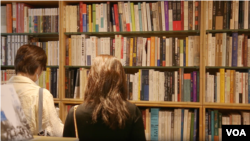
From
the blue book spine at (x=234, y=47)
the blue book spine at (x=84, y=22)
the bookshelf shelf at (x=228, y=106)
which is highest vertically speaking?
the blue book spine at (x=84, y=22)

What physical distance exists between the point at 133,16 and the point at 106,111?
1.42m

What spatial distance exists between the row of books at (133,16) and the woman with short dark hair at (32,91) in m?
0.93

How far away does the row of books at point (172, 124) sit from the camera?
96.0 inches

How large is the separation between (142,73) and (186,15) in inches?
27.0

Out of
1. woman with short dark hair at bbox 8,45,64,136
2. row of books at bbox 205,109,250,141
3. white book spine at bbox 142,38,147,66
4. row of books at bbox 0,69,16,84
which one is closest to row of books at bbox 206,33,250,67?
row of books at bbox 205,109,250,141

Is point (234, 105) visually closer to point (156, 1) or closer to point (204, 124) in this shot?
point (204, 124)

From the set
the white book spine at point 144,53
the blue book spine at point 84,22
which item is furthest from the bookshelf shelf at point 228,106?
the blue book spine at point 84,22

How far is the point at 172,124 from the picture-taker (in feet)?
8.09

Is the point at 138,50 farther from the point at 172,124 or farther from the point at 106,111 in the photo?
the point at 106,111

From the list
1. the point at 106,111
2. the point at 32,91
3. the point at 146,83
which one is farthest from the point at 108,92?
the point at 146,83

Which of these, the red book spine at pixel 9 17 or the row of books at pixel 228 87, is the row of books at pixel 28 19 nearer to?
the red book spine at pixel 9 17

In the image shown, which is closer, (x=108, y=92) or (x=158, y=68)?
(x=108, y=92)

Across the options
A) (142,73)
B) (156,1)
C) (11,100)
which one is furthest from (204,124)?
(11,100)

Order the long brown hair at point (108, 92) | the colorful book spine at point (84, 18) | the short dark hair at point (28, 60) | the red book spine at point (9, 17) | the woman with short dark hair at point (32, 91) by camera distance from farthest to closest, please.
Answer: the red book spine at point (9, 17)
the colorful book spine at point (84, 18)
the short dark hair at point (28, 60)
the woman with short dark hair at point (32, 91)
the long brown hair at point (108, 92)
